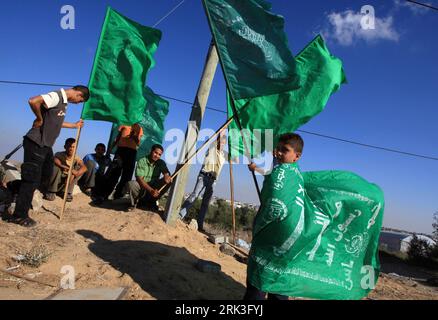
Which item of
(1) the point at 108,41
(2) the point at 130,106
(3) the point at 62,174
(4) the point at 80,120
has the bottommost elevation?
(3) the point at 62,174

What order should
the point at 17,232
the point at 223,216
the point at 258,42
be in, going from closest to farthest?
the point at 17,232, the point at 258,42, the point at 223,216

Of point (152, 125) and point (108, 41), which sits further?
point (152, 125)

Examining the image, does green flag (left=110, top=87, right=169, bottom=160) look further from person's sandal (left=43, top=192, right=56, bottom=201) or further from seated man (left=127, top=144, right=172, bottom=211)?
person's sandal (left=43, top=192, right=56, bottom=201)

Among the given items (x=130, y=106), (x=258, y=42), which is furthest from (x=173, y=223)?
(x=258, y=42)

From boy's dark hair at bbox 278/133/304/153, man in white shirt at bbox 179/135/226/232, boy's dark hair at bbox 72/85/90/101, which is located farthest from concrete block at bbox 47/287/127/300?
man in white shirt at bbox 179/135/226/232

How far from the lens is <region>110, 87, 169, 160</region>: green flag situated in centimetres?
836

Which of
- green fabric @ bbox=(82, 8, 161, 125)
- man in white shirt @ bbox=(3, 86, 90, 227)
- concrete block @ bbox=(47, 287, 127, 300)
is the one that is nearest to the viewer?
concrete block @ bbox=(47, 287, 127, 300)

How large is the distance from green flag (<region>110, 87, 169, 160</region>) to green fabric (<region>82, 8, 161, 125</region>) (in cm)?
253

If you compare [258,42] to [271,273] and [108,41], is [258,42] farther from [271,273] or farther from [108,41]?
[271,273]

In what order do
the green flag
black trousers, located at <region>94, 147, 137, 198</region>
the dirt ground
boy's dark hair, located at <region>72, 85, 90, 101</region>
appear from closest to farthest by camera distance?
1. the dirt ground
2. boy's dark hair, located at <region>72, 85, 90, 101</region>
3. black trousers, located at <region>94, 147, 137, 198</region>
4. the green flag

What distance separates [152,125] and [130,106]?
9.16 ft

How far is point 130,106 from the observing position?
5.76 metres

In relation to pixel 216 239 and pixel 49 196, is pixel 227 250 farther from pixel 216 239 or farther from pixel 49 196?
pixel 49 196

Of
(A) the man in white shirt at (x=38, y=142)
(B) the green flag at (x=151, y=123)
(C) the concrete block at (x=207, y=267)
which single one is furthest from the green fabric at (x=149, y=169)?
(C) the concrete block at (x=207, y=267)
